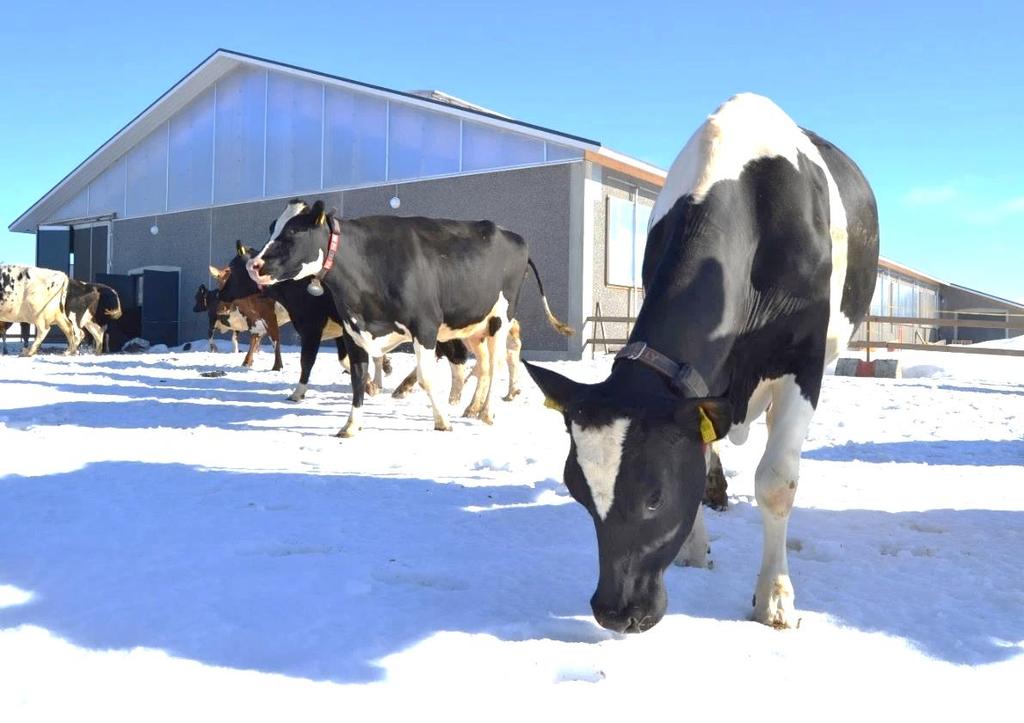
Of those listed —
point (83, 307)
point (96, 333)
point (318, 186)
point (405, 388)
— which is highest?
point (318, 186)

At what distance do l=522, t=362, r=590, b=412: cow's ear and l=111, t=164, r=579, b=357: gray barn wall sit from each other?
14136mm

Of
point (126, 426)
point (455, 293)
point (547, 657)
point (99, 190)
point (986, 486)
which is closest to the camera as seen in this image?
point (547, 657)

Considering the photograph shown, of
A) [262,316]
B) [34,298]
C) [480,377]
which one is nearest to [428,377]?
[480,377]

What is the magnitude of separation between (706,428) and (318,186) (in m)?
20.5

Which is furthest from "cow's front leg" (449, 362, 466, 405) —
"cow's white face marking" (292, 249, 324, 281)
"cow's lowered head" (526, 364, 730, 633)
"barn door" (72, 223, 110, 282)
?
"barn door" (72, 223, 110, 282)

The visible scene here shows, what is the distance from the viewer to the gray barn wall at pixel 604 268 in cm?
1761

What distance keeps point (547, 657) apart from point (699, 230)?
1.48 meters

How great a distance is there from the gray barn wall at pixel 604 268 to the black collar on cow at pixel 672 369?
14.8 meters

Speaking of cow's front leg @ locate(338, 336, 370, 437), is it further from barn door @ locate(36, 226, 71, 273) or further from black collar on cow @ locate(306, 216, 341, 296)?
barn door @ locate(36, 226, 71, 273)

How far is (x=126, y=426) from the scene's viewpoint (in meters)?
6.79

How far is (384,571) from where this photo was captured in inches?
118

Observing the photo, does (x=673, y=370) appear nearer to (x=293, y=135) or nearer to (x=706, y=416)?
(x=706, y=416)

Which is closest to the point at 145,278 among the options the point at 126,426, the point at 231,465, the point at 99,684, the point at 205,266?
the point at 205,266

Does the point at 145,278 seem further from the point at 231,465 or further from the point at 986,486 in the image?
the point at 986,486
